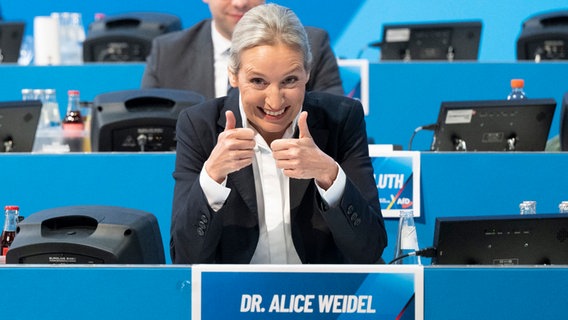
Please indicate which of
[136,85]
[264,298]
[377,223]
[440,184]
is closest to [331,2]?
[136,85]

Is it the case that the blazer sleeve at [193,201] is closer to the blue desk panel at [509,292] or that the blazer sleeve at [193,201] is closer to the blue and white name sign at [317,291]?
the blue and white name sign at [317,291]

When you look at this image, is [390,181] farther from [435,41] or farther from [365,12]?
[365,12]

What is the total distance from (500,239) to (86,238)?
0.99 m

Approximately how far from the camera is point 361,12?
896cm

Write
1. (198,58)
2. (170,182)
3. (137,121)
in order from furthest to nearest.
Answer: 1. (198,58)
2. (137,121)
3. (170,182)

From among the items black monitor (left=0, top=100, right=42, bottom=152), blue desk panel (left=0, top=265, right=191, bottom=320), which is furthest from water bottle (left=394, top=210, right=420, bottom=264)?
black monitor (left=0, top=100, right=42, bottom=152)

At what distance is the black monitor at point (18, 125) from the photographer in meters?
4.28

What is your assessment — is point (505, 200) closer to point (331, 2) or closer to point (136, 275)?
point (136, 275)

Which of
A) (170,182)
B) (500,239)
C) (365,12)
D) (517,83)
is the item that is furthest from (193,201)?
(365,12)

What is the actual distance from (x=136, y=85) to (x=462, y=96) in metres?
1.58

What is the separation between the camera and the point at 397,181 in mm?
3785

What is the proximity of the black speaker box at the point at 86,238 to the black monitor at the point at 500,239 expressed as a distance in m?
0.71

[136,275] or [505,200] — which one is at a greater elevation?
[136,275]

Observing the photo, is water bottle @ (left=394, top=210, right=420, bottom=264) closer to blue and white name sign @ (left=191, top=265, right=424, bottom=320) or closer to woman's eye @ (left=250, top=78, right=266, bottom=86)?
woman's eye @ (left=250, top=78, right=266, bottom=86)
